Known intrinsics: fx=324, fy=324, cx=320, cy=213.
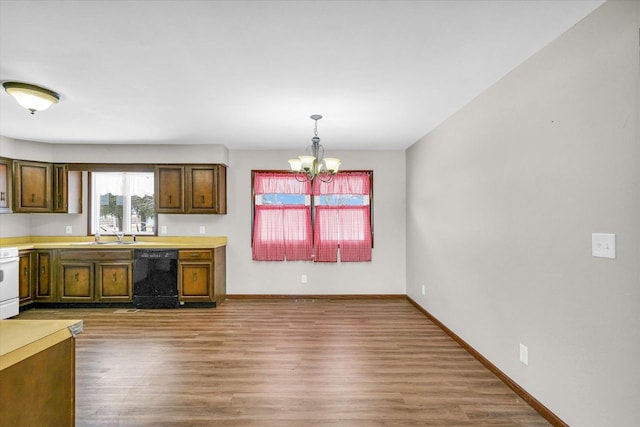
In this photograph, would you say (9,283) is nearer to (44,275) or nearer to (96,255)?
(44,275)

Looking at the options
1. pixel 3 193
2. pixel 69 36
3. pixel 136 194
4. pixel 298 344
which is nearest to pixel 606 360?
pixel 298 344

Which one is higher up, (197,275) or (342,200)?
(342,200)

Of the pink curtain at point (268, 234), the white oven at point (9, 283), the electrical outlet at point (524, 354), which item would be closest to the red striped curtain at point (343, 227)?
the pink curtain at point (268, 234)

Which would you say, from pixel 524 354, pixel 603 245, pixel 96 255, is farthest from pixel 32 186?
pixel 603 245

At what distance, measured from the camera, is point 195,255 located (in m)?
4.71

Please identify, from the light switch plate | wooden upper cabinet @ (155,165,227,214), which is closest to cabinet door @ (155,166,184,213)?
wooden upper cabinet @ (155,165,227,214)

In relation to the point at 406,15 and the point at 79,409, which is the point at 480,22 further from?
the point at 79,409

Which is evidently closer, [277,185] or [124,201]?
[277,185]

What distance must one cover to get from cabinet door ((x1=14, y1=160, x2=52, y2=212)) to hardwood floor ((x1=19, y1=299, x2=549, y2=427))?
184 centimetres

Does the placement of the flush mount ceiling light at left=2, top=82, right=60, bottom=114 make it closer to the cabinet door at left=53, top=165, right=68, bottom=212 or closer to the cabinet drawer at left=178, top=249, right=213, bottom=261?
the cabinet drawer at left=178, top=249, right=213, bottom=261

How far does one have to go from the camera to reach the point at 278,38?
80.4 inches

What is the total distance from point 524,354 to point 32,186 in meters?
6.39

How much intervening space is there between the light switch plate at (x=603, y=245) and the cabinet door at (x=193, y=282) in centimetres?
434

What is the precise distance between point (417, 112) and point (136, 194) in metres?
4.60
